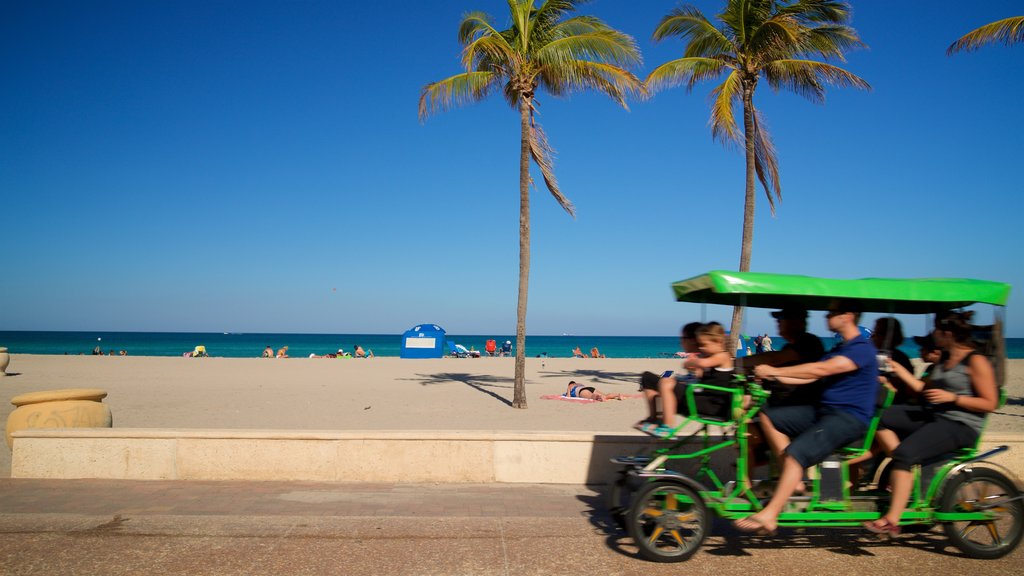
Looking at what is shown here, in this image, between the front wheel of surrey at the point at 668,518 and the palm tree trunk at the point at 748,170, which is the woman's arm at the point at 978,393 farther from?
the palm tree trunk at the point at 748,170

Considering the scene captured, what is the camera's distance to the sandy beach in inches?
508

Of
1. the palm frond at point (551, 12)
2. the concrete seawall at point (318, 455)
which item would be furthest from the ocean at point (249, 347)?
the concrete seawall at point (318, 455)

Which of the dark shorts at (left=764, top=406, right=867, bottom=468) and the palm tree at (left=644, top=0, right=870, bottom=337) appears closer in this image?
the dark shorts at (left=764, top=406, right=867, bottom=468)

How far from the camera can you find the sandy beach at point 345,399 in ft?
42.3

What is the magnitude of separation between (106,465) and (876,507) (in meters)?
7.01

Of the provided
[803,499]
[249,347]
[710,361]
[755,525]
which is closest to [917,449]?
[803,499]

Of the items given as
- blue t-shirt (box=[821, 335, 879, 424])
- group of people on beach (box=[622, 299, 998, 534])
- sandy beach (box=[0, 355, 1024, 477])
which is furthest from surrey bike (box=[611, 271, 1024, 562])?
sandy beach (box=[0, 355, 1024, 477])

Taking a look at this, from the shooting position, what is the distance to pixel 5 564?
14.8ft

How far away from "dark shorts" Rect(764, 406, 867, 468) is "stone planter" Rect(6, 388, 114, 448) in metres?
7.41

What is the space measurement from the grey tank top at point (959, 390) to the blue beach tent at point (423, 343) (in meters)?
36.5

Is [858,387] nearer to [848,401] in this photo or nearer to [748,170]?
[848,401]

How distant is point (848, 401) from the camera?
15.4 feet

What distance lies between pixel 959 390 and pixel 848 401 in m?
0.95

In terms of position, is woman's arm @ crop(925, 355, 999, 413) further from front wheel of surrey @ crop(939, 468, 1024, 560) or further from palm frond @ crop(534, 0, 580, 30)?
palm frond @ crop(534, 0, 580, 30)
